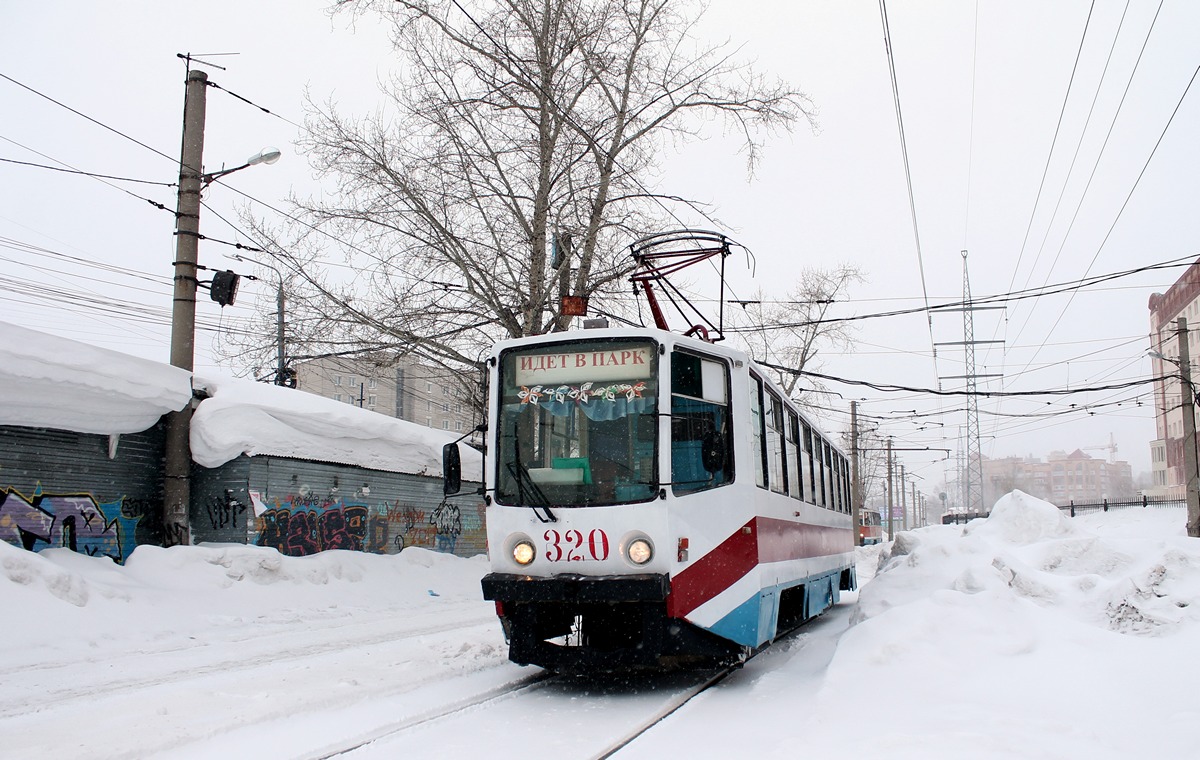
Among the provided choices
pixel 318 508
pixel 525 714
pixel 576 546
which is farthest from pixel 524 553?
pixel 318 508

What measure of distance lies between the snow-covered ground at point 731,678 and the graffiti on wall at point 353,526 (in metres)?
3.96

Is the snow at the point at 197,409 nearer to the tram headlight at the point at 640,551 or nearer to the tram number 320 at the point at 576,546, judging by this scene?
the tram number 320 at the point at 576,546

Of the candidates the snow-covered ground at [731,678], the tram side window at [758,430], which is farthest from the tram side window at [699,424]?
the snow-covered ground at [731,678]

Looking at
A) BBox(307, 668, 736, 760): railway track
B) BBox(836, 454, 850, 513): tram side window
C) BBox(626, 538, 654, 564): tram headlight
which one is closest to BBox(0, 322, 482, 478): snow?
BBox(307, 668, 736, 760): railway track

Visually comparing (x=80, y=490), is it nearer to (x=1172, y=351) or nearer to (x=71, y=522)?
(x=71, y=522)

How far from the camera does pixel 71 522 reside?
14484 millimetres

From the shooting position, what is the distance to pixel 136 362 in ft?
48.9

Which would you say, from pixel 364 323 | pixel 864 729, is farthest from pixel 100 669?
pixel 364 323

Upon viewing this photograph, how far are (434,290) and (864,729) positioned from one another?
16279 mm

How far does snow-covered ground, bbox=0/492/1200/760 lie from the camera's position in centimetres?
580

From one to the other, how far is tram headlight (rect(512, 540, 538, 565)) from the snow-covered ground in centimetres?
115

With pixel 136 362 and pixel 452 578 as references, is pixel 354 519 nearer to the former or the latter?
pixel 452 578

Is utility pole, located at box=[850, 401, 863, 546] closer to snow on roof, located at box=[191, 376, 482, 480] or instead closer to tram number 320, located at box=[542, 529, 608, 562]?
snow on roof, located at box=[191, 376, 482, 480]

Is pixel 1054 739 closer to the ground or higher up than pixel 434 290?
closer to the ground
